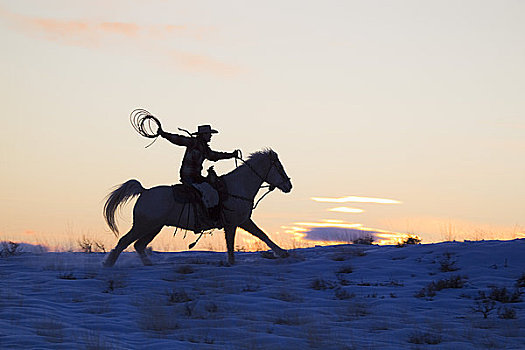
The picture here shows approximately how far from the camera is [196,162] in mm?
16516

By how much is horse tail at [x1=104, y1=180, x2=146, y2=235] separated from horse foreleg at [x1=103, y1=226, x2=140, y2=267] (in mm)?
578

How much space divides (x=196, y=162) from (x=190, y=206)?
0.97 meters

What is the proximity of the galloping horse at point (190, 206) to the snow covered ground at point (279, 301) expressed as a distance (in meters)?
0.66

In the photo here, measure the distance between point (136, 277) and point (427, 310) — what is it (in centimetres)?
570

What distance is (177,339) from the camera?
1003 centimetres

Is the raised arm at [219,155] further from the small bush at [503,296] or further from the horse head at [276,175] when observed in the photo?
the small bush at [503,296]

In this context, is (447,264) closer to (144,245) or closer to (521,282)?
(521,282)

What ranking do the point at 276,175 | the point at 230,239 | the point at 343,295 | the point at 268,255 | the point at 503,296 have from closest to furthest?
1. the point at 503,296
2. the point at 343,295
3. the point at 230,239
4. the point at 276,175
5. the point at 268,255

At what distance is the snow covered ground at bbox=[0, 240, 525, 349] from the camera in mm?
9938

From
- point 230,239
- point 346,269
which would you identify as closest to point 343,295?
point 346,269

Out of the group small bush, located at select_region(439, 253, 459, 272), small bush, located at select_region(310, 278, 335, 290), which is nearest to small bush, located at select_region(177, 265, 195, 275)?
small bush, located at select_region(310, 278, 335, 290)

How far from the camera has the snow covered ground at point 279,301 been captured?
994cm

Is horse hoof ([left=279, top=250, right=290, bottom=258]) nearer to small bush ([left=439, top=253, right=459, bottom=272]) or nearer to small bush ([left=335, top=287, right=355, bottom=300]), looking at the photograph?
small bush ([left=439, top=253, right=459, bottom=272])

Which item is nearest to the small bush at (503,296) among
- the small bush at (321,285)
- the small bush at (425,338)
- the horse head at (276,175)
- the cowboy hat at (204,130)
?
the small bush at (321,285)
